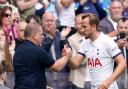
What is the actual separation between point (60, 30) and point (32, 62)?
3592mm

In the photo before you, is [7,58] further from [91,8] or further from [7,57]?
[91,8]

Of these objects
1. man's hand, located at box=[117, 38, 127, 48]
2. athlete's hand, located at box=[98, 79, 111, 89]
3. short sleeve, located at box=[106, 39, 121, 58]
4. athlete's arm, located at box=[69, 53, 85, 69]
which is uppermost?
short sleeve, located at box=[106, 39, 121, 58]

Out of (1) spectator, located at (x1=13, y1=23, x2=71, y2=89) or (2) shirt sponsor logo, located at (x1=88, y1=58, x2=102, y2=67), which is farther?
(2) shirt sponsor logo, located at (x1=88, y1=58, x2=102, y2=67)

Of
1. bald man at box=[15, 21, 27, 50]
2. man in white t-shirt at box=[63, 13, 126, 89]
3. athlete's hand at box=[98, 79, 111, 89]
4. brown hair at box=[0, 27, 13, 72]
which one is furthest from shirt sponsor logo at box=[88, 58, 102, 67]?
bald man at box=[15, 21, 27, 50]

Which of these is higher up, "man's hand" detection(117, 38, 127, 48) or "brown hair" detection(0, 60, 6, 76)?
"man's hand" detection(117, 38, 127, 48)

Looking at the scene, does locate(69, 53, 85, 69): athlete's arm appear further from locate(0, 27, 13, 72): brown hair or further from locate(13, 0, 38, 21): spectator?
locate(13, 0, 38, 21): spectator

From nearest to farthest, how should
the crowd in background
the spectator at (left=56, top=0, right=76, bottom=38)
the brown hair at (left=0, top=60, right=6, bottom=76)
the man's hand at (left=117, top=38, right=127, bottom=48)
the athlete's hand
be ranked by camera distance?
1. the athlete's hand
2. the brown hair at (left=0, top=60, right=6, bottom=76)
3. the crowd in background
4. the man's hand at (left=117, top=38, right=127, bottom=48)
5. the spectator at (left=56, top=0, right=76, bottom=38)

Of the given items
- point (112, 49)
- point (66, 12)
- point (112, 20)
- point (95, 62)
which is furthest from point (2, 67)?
point (66, 12)

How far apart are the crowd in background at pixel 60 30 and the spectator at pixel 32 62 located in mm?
1003

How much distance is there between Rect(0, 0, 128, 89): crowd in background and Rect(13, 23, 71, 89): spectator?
100 centimetres

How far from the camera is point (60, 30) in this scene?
11.1 meters

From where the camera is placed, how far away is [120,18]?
34.8 feet

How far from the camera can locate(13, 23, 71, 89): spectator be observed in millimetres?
7539

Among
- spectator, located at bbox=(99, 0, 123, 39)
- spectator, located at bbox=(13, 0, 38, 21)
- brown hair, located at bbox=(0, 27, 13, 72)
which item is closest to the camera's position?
brown hair, located at bbox=(0, 27, 13, 72)
